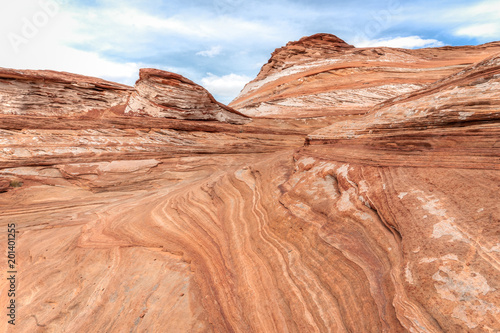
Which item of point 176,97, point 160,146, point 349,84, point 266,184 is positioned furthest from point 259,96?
point 266,184

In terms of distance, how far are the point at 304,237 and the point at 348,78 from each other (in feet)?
66.6

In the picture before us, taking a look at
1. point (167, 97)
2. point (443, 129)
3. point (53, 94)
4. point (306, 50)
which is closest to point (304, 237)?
point (443, 129)

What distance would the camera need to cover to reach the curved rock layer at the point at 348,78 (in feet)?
62.9

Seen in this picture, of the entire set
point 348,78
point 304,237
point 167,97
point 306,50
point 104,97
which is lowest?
point 304,237

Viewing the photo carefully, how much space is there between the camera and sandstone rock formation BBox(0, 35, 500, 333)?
122 inches

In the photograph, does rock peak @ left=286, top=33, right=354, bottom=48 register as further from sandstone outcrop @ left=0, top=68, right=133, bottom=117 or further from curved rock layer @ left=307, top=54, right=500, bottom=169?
curved rock layer @ left=307, top=54, right=500, bottom=169

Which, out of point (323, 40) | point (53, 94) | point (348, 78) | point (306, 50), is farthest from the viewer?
point (323, 40)

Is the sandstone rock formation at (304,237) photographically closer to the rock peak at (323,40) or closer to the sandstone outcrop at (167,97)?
the sandstone outcrop at (167,97)

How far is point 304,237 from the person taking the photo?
193 inches

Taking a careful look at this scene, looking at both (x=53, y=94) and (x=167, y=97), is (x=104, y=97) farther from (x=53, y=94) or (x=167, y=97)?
(x=167, y=97)

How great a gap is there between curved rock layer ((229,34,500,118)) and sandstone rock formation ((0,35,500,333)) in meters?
11.1

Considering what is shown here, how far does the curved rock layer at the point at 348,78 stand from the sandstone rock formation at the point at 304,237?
11133 millimetres

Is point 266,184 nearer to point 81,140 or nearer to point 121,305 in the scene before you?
point 121,305

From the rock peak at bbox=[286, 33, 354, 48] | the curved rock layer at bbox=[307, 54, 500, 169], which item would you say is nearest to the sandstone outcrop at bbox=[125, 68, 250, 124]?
the curved rock layer at bbox=[307, 54, 500, 169]
